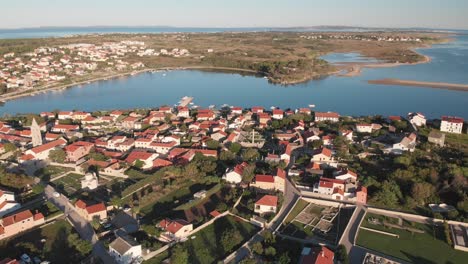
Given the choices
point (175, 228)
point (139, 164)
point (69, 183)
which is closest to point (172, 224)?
point (175, 228)

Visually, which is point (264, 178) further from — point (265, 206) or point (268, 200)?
point (265, 206)

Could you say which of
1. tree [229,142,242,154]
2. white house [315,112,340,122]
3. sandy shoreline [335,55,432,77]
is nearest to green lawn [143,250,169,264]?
Result: tree [229,142,242,154]

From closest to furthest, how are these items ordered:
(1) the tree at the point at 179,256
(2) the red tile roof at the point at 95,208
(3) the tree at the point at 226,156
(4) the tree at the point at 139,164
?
(1) the tree at the point at 179,256
(2) the red tile roof at the point at 95,208
(4) the tree at the point at 139,164
(3) the tree at the point at 226,156

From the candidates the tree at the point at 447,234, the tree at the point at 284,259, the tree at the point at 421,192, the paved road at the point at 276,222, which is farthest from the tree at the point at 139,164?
the tree at the point at 447,234

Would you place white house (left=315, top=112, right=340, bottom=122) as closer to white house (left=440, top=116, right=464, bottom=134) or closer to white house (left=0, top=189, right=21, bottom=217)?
white house (left=440, top=116, right=464, bottom=134)

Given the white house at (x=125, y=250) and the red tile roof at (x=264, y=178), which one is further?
the red tile roof at (x=264, y=178)

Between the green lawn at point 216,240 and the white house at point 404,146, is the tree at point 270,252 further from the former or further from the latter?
the white house at point 404,146

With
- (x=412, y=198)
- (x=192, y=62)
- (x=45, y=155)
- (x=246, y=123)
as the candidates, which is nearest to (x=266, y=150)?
(x=246, y=123)
